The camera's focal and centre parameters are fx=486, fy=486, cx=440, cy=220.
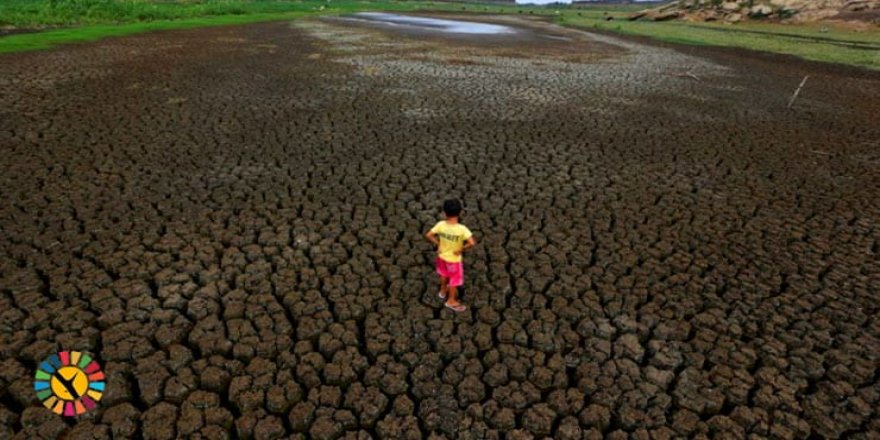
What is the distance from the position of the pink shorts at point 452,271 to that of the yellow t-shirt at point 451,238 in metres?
0.05

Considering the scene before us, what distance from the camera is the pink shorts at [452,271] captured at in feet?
15.4

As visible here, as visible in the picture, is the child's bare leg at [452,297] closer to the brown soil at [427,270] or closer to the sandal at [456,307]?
the sandal at [456,307]

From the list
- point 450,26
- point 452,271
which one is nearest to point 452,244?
point 452,271

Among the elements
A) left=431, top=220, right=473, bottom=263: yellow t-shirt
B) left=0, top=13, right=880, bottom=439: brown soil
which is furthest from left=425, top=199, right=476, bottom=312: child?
left=0, top=13, right=880, bottom=439: brown soil

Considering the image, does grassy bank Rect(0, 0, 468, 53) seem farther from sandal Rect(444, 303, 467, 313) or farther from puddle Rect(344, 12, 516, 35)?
sandal Rect(444, 303, 467, 313)

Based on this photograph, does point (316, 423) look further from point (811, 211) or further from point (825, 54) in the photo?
point (825, 54)

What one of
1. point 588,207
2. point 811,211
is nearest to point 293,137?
point 588,207

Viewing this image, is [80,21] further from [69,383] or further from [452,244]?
[452,244]

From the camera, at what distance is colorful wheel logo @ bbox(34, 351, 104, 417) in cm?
361

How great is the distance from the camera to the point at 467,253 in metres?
5.92

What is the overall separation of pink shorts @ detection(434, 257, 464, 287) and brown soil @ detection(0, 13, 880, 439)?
1.18ft

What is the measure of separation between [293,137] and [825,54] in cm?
3129

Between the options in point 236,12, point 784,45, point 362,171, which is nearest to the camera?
point 362,171

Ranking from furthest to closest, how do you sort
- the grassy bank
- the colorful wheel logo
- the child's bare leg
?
the grassy bank
the child's bare leg
the colorful wheel logo
